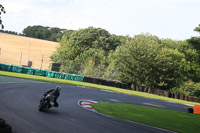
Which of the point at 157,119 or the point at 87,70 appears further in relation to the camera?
the point at 87,70

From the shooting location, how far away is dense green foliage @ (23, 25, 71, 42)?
4699 inches

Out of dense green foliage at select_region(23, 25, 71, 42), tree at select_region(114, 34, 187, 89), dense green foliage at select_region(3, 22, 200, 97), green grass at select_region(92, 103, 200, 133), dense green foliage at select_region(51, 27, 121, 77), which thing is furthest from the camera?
dense green foliage at select_region(23, 25, 71, 42)

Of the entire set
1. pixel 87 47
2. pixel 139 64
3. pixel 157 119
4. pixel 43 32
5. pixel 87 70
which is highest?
pixel 43 32

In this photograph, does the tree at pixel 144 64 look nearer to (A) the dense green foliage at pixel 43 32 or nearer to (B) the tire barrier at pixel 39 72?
(B) the tire barrier at pixel 39 72

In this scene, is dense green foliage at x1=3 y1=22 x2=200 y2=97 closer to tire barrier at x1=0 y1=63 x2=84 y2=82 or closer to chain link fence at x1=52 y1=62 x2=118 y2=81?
chain link fence at x1=52 y1=62 x2=118 y2=81

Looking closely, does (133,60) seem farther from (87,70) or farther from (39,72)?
(39,72)

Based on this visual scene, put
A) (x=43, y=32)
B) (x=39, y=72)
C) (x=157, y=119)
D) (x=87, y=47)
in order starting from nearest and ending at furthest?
(x=157, y=119) < (x=39, y=72) < (x=87, y=47) < (x=43, y=32)

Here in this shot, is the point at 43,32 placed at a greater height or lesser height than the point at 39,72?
greater

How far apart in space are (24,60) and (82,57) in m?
14.3

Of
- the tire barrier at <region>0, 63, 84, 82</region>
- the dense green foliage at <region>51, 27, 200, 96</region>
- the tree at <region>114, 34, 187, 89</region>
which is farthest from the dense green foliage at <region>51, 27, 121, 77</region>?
the tire barrier at <region>0, 63, 84, 82</region>

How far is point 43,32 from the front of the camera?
123625 millimetres

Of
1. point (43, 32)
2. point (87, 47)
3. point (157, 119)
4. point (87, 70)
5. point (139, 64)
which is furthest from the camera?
point (43, 32)

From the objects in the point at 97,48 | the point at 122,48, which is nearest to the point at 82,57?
the point at 97,48

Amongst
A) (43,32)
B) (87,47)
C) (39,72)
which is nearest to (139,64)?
(39,72)
